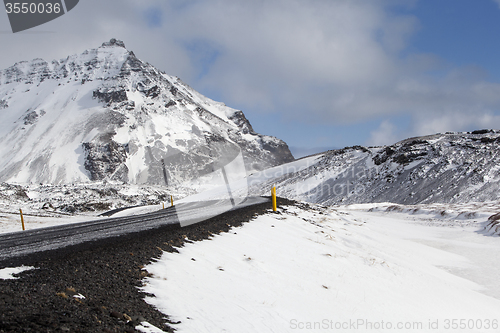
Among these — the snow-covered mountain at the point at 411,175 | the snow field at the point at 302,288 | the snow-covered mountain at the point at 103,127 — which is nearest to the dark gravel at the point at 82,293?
the snow field at the point at 302,288

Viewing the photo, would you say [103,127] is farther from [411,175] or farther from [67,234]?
[67,234]

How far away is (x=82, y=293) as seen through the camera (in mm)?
3543

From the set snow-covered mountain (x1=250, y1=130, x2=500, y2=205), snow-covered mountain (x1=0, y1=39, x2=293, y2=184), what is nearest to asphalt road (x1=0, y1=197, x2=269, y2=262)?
snow-covered mountain (x1=250, y1=130, x2=500, y2=205)

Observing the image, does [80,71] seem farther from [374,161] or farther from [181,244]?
[181,244]

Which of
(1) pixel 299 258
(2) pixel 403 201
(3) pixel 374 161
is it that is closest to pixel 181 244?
(1) pixel 299 258

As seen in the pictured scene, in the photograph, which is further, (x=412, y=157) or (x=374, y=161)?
(x=374, y=161)

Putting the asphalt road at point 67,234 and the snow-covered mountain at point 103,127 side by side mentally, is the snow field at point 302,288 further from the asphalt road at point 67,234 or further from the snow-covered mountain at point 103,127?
the snow-covered mountain at point 103,127

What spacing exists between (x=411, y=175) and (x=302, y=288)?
1505 inches

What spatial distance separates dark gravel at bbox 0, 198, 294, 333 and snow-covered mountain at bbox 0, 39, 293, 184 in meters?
97.8

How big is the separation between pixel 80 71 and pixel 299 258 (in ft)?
675

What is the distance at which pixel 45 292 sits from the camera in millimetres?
3391

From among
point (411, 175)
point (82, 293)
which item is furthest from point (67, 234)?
point (411, 175)

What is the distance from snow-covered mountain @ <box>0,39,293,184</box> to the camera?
4641 inches

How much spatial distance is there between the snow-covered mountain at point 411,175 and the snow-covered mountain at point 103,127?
57227mm
